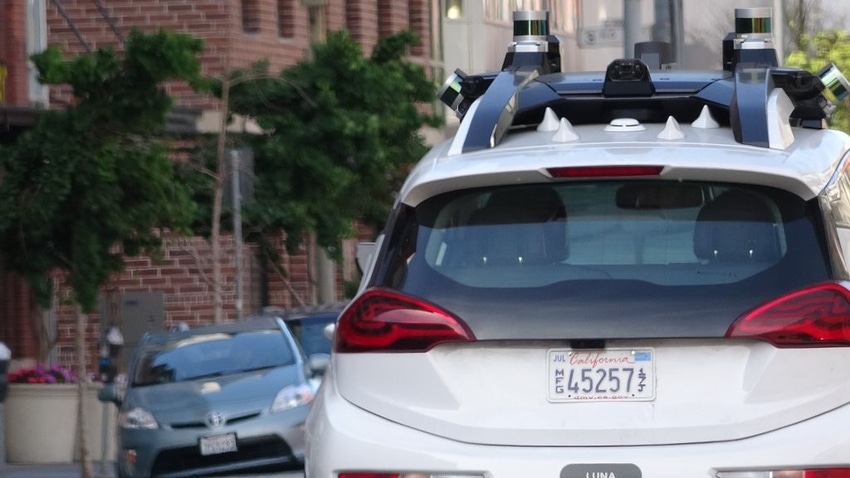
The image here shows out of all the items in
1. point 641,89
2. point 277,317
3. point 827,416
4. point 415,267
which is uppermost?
point 641,89

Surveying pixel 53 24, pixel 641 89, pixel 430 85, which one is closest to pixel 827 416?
pixel 641 89

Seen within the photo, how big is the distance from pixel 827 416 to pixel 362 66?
18.5 metres

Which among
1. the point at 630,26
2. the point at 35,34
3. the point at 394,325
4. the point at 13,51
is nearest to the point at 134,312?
the point at 35,34

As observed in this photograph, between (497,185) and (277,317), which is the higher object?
(497,185)

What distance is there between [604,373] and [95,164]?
40.3 feet

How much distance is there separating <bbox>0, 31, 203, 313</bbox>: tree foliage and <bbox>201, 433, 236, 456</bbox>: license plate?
7.62 feet

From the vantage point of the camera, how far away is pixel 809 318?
5617 mm

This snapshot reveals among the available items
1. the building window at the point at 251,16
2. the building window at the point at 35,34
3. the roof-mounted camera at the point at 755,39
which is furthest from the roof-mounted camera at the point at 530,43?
the building window at the point at 251,16

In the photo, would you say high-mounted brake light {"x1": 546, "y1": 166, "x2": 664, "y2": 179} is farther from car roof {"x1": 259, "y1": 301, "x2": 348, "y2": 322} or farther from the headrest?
car roof {"x1": 259, "y1": 301, "x2": 348, "y2": 322}

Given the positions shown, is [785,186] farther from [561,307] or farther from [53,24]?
[53,24]

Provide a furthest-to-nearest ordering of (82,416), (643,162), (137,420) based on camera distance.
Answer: (82,416) < (137,420) < (643,162)

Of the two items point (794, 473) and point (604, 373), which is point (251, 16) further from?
point (794, 473)

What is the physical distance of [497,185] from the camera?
19.3 feet

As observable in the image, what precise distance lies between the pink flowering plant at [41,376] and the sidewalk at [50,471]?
1088mm
